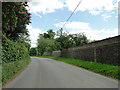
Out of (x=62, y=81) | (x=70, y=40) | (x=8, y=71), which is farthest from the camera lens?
(x=70, y=40)

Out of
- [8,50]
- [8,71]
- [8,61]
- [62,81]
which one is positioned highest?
[8,50]

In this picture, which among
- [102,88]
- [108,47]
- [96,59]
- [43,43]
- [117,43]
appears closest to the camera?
[102,88]

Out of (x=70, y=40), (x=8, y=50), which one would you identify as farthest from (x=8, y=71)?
(x=70, y=40)

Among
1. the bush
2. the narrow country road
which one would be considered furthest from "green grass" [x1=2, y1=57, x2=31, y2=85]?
the narrow country road

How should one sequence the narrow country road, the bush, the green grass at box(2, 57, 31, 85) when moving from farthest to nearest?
Answer: the bush
the green grass at box(2, 57, 31, 85)
the narrow country road

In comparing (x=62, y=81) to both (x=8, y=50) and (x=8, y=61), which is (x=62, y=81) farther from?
(x=8, y=50)

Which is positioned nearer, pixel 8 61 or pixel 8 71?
pixel 8 71

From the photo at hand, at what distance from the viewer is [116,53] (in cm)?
1005

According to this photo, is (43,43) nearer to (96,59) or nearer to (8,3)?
(96,59)

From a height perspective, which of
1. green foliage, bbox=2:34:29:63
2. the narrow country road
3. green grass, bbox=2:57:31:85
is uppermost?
green foliage, bbox=2:34:29:63

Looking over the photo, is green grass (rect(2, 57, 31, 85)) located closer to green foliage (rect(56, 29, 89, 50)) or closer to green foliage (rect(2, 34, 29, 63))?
green foliage (rect(2, 34, 29, 63))

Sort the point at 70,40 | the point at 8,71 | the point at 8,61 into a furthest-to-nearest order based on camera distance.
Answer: the point at 70,40, the point at 8,61, the point at 8,71

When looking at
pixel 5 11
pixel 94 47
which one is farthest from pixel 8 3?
pixel 94 47

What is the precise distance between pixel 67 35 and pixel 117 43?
63.8 feet
